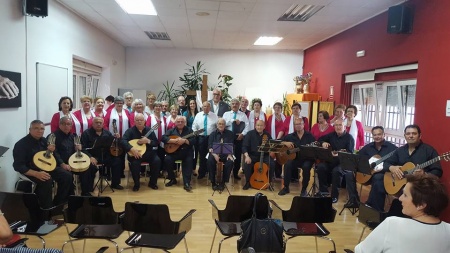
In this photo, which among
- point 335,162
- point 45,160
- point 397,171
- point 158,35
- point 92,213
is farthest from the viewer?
point 158,35

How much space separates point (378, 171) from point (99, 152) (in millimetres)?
4299

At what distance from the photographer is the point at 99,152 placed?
209 inches

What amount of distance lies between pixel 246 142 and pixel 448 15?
11.3ft

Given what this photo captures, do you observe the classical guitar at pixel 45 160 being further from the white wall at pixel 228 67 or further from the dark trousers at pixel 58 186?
the white wall at pixel 228 67

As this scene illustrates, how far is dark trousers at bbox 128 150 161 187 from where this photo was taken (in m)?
5.46

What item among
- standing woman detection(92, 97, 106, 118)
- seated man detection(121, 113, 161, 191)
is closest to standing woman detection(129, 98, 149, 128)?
seated man detection(121, 113, 161, 191)

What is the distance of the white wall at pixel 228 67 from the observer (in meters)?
10.2

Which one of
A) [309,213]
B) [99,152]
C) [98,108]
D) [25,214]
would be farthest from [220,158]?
[25,214]

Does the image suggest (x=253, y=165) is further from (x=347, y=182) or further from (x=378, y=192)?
(x=378, y=192)

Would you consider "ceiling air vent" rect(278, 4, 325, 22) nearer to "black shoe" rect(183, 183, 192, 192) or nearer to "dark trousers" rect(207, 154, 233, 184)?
"dark trousers" rect(207, 154, 233, 184)

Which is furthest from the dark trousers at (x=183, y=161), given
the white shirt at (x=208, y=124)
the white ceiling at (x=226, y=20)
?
the white ceiling at (x=226, y=20)

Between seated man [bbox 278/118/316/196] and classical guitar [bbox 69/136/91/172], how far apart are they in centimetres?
310

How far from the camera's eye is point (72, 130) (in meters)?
5.11

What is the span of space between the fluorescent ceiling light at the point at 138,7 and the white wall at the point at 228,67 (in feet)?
13.8
